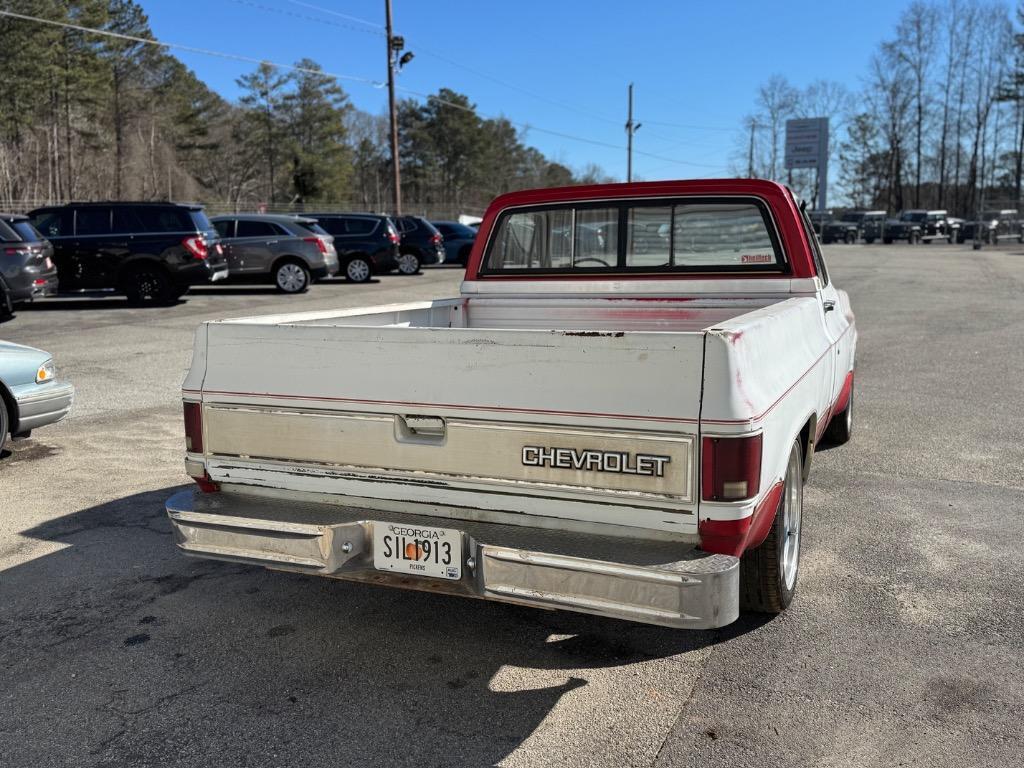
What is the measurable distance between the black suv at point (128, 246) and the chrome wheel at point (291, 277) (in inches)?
115

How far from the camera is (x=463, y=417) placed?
3096mm

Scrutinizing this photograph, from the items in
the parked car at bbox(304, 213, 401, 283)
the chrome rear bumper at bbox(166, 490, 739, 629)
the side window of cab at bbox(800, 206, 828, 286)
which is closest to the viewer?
the chrome rear bumper at bbox(166, 490, 739, 629)

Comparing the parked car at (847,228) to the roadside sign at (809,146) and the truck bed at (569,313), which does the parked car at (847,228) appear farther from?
the truck bed at (569,313)

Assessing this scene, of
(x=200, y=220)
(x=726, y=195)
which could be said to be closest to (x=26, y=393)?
(x=726, y=195)

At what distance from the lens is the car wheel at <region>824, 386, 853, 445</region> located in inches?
264

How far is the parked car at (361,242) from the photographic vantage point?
23.0 m

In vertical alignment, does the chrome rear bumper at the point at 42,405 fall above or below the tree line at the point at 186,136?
below

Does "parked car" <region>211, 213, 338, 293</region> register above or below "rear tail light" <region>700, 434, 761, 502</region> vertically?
above

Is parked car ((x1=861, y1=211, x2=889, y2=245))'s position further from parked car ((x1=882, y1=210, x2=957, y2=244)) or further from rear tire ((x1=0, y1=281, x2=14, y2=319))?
rear tire ((x1=0, y1=281, x2=14, y2=319))

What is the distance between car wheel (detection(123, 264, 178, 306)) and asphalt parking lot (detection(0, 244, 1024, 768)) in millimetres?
11237

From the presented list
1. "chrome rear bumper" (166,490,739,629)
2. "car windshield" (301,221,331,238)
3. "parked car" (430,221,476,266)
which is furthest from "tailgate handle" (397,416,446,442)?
"parked car" (430,221,476,266)

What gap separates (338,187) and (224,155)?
9633 mm

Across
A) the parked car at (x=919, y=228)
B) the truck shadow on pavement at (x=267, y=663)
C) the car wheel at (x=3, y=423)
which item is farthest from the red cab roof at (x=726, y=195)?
the parked car at (x=919, y=228)

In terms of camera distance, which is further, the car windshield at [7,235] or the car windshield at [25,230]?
the car windshield at [25,230]
